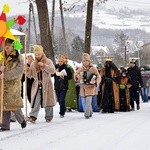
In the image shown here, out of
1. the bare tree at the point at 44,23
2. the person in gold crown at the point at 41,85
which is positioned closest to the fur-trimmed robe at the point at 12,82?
the person in gold crown at the point at 41,85

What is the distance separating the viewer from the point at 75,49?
343 ft

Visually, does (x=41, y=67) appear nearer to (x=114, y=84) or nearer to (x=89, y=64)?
(x=89, y=64)

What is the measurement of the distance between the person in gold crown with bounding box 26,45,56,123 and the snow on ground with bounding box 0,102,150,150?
382 millimetres

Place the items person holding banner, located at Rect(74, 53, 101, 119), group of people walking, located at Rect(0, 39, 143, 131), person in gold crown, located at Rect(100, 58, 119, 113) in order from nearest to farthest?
group of people walking, located at Rect(0, 39, 143, 131), person holding banner, located at Rect(74, 53, 101, 119), person in gold crown, located at Rect(100, 58, 119, 113)

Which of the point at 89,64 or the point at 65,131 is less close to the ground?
the point at 89,64

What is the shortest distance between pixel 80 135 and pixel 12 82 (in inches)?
64.8

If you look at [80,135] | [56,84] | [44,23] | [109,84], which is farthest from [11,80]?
[44,23]

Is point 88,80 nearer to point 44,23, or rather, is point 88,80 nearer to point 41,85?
point 41,85

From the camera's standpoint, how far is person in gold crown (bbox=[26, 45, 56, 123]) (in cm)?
1153

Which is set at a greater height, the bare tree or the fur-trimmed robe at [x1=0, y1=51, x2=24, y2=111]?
the bare tree

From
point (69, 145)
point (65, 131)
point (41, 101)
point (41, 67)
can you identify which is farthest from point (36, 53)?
point (69, 145)

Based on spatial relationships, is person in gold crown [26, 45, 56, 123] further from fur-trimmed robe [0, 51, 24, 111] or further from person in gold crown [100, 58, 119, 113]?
person in gold crown [100, 58, 119, 113]

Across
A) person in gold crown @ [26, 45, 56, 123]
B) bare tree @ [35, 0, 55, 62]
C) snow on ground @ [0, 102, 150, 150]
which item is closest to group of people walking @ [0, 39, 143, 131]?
person in gold crown @ [26, 45, 56, 123]

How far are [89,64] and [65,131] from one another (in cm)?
→ 346
